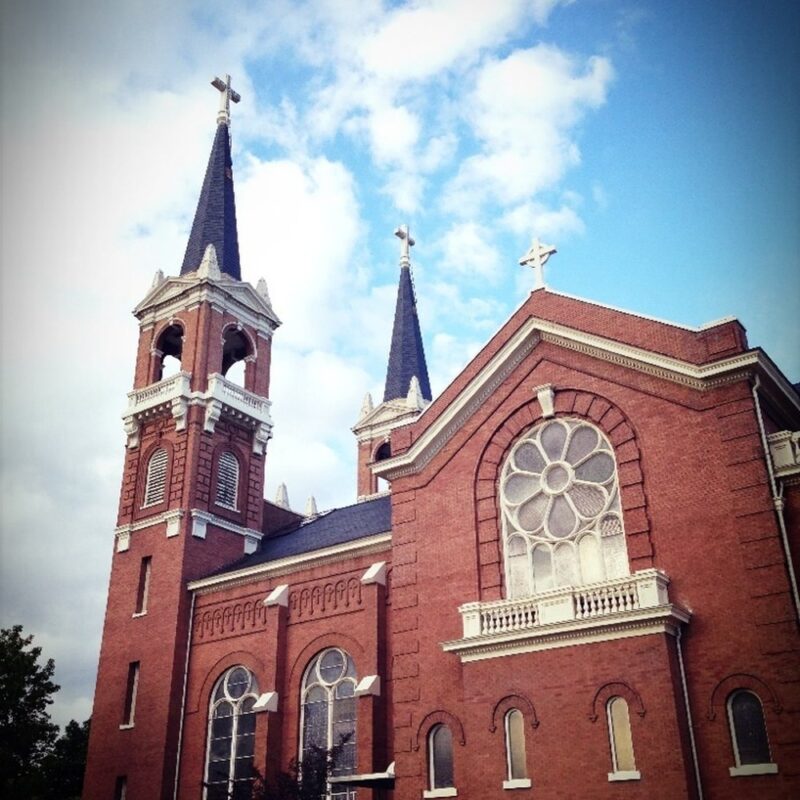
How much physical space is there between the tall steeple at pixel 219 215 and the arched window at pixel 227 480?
338 inches

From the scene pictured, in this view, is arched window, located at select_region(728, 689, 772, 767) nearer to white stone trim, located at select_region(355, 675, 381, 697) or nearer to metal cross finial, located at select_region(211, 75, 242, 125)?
white stone trim, located at select_region(355, 675, 381, 697)

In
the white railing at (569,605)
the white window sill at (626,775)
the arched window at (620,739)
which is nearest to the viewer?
the white window sill at (626,775)

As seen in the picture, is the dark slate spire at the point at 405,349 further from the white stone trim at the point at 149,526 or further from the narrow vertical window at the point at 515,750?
Result: the narrow vertical window at the point at 515,750

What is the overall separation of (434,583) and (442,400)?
4.96 metres

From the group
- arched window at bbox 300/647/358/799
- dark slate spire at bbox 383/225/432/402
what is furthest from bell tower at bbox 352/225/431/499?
arched window at bbox 300/647/358/799

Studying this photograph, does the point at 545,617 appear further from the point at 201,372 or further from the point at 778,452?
the point at 201,372

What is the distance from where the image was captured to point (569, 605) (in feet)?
68.7

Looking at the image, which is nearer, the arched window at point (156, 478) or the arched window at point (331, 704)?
the arched window at point (331, 704)

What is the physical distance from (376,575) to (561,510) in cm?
684

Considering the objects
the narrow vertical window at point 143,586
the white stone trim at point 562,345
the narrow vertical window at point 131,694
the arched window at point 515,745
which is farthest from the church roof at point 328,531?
the arched window at point 515,745

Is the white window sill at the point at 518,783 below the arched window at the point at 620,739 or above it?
below

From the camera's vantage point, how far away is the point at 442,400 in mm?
26188

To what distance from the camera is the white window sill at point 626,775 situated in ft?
62.5

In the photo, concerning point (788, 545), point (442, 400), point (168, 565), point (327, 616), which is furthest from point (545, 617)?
point (168, 565)
